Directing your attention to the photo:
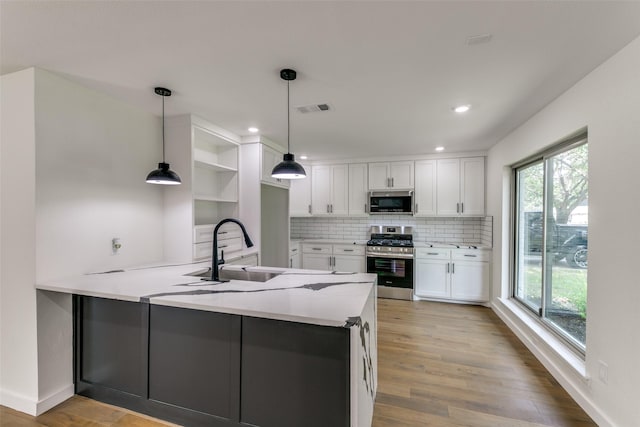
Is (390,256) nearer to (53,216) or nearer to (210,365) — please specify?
(210,365)

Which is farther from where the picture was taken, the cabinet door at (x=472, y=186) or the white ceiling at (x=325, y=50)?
the cabinet door at (x=472, y=186)

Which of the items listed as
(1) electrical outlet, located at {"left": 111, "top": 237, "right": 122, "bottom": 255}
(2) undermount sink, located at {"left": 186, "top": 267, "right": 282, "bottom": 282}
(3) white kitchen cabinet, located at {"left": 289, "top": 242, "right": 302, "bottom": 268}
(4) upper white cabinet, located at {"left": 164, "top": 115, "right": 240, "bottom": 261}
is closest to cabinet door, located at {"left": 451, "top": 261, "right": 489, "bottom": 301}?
(3) white kitchen cabinet, located at {"left": 289, "top": 242, "right": 302, "bottom": 268}

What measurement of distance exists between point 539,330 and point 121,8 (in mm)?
4048

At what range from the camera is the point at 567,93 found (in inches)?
88.0

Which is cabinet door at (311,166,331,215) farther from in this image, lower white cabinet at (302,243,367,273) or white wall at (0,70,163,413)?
white wall at (0,70,163,413)

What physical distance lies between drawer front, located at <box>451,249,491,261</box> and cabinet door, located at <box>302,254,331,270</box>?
81.7 inches

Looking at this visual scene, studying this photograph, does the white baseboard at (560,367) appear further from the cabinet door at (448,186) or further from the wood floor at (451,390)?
the cabinet door at (448,186)

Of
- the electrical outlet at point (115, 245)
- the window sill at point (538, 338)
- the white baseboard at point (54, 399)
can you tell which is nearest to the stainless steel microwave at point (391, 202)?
the window sill at point (538, 338)

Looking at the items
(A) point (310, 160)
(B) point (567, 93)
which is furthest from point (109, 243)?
A: (B) point (567, 93)

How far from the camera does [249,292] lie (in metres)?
1.79

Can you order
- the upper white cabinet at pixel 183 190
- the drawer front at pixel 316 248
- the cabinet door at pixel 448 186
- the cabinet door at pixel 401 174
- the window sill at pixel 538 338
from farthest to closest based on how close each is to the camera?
the drawer front at pixel 316 248, the cabinet door at pixel 401 174, the cabinet door at pixel 448 186, the upper white cabinet at pixel 183 190, the window sill at pixel 538 338

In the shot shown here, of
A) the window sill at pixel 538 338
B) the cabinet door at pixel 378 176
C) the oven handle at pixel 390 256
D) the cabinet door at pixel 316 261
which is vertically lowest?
the window sill at pixel 538 338

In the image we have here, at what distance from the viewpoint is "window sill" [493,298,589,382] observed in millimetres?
2166

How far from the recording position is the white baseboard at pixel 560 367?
6.29 ft
